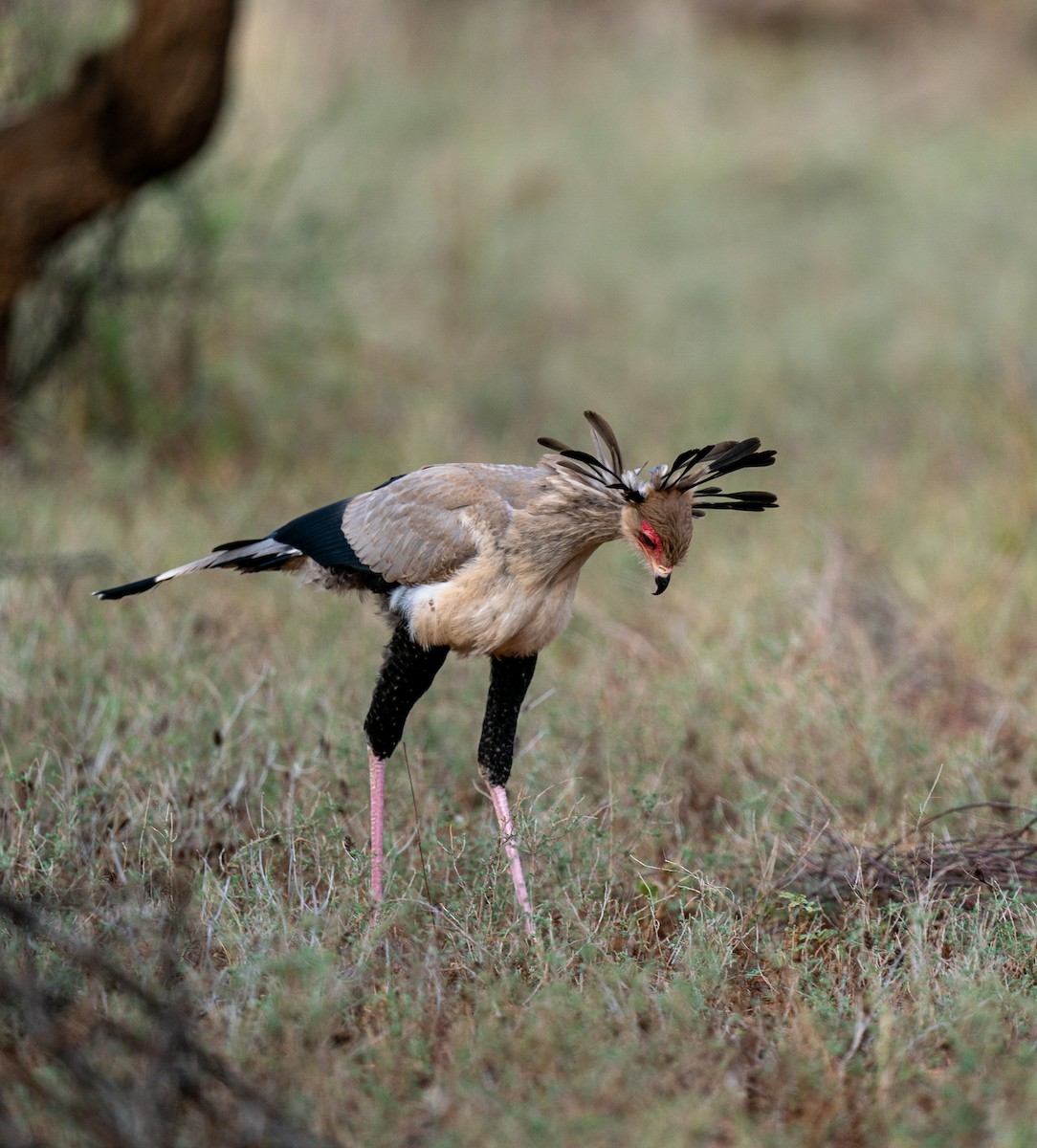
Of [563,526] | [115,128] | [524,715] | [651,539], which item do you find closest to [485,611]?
[563,526]

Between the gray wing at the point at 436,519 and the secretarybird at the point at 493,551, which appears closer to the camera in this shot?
the secretarybird at the point at 493,551

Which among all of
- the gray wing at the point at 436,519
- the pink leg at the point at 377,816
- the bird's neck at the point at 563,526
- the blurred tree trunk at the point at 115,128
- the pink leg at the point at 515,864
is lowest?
the pink leg at the point at 515,864

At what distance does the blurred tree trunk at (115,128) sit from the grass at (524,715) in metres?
0.92

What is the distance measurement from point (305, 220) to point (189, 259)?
0.80m

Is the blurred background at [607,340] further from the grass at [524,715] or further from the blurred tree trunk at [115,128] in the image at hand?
the blurred tree trunk at [115,128]

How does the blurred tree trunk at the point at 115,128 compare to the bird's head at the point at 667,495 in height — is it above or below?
above

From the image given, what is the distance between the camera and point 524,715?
14.3 feet

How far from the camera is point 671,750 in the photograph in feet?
13.3

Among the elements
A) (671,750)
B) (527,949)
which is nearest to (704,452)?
(527,949)

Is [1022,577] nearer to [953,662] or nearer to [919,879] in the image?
[953,662]

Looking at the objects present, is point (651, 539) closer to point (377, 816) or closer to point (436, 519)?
point (436, 519)

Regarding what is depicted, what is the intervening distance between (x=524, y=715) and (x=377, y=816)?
105 centimetres

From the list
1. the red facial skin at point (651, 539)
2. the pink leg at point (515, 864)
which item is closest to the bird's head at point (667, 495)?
the red facial skin at point (651, 539)

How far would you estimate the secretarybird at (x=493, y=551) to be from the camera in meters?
2.97
